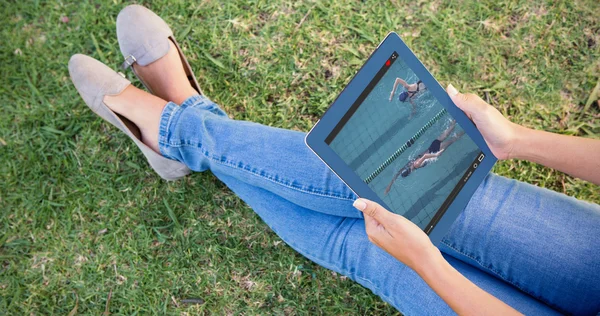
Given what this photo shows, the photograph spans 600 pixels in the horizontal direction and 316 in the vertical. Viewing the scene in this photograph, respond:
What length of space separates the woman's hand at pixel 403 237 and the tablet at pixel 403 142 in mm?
37

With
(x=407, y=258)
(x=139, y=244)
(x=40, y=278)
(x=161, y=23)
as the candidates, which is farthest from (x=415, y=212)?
(x=40, y=278)

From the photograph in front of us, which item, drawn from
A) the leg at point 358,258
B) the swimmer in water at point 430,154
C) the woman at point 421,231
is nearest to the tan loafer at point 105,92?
the woman at point 421,231

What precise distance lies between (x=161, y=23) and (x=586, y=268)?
6.60ft

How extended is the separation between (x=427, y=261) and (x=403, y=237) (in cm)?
10

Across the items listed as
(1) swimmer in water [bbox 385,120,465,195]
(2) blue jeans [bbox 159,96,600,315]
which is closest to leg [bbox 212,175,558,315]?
(2) blue jeans [bbox 159,96,600,315]

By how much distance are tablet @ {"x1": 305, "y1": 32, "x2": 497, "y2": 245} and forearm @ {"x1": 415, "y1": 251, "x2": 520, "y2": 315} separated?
12 centimetres

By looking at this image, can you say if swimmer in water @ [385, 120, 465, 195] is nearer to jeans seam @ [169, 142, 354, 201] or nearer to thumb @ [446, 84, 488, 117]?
thumb @ [446, 84, 488, 117]

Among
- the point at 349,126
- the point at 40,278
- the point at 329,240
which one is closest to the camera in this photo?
the point at 349,126

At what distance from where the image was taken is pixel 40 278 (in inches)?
82.8

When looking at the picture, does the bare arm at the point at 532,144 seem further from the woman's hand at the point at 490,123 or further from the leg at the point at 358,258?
the leg at the point at 358,258

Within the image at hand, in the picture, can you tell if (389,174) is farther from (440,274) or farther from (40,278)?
(40,278)

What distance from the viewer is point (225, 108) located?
223 cm

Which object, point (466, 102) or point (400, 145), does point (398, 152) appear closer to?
point (400, 145)

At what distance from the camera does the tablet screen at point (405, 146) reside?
131 cm
